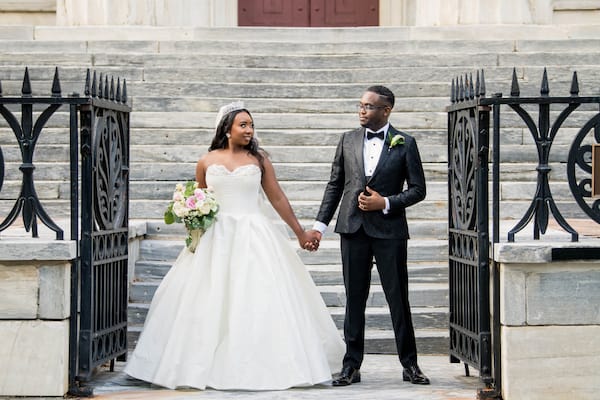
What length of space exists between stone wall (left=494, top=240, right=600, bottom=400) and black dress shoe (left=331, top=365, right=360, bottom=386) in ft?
3.55

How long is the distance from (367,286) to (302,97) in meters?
5.75

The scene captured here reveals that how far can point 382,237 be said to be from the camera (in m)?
8.14

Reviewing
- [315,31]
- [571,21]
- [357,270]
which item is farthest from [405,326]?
[571,21]

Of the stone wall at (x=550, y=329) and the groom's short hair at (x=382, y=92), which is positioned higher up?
the groom's short hair at (x=382, y=92)

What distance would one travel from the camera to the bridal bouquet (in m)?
8.26

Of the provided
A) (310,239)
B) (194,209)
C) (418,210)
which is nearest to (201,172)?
(194,209)

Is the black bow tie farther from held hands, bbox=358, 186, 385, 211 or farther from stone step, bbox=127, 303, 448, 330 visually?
stone step, bbox=127, 303, 448, 330

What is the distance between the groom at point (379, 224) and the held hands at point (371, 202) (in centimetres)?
2

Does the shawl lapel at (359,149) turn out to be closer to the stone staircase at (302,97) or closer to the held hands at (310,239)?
the held hands at (310,239)

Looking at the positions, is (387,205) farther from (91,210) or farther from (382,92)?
(91,210)

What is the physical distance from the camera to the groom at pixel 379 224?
26.7 feet

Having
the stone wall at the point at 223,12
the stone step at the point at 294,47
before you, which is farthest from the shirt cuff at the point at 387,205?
the stone wall at the point at 223,12

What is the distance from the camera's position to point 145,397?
7.73m

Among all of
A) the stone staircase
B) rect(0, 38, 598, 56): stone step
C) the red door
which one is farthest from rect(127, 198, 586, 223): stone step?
the red door
